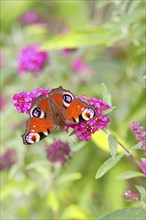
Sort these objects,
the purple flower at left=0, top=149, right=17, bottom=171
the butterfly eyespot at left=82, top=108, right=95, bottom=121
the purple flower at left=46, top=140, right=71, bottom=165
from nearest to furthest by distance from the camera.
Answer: the butterfly eyespot at left=82, top=108, right=95, bottom=121, the purple flower at left=46, top=140, right=71, bottom=165, the purple flower at left=0, top=149, right=17, bottom=171

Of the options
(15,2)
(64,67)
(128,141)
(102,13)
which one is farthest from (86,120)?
(15,2)

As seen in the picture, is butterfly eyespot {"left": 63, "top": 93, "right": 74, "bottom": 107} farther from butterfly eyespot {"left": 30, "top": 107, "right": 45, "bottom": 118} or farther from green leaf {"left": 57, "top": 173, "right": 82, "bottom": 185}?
green leaf {"left": 57, "top": 173, "right": 82, "bottom": 185}

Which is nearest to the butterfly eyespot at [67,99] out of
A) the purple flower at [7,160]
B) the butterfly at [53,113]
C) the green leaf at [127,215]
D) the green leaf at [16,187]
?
the butterfly at [53,113]

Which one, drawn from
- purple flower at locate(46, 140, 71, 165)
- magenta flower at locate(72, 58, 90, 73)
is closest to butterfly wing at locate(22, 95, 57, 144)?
purple flower at locate(46, 140, 71, 165)

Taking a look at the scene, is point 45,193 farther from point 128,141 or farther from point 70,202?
point 128,141

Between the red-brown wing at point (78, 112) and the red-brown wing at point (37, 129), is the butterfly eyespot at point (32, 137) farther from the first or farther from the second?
the red-brown wing at point (78, 112)

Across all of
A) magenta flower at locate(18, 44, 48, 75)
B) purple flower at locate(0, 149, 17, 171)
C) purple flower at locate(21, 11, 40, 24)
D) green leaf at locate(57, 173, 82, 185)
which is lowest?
green leaf at locate(57, 173, 82, 185)

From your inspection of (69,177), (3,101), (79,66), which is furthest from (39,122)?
(3,101)
